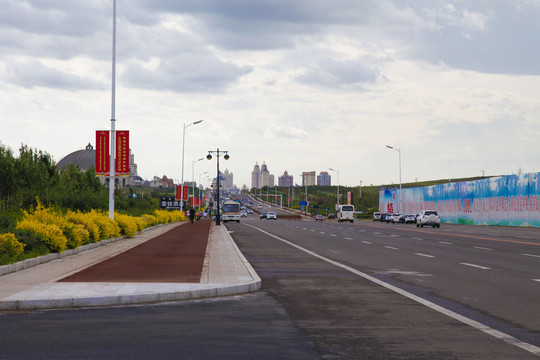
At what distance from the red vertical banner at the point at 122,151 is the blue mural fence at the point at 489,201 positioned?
45.8 meters

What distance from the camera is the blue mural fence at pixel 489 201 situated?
228ft

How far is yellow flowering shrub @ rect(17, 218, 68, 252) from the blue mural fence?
56737 mm

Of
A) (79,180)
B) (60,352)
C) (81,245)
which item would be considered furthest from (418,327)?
(79,180)

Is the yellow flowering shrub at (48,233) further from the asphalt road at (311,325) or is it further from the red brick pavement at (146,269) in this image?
the asphalt road at (311,325)

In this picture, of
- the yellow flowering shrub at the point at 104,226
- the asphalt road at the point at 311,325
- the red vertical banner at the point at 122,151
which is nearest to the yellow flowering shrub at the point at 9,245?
the asphalt road at the point at 311,325

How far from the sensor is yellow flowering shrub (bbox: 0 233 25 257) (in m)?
16.9

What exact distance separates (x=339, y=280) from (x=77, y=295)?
631 centimetres

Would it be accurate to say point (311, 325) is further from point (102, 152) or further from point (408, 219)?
point (408, 219)

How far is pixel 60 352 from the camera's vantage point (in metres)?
7.23

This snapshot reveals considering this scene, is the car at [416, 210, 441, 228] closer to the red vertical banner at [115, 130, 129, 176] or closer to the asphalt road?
the red vertical banner at [115, 130, 129, 176]

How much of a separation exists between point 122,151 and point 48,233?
16451mm

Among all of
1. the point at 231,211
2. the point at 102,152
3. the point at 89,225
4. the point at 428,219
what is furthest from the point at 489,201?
the point at 89,225

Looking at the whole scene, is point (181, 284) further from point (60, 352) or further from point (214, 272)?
point (60, 352)

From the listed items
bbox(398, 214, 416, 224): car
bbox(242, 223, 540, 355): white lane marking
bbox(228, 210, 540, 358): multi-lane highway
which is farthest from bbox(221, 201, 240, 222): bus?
bbox(242, 223, 540, 355): white lane marking
